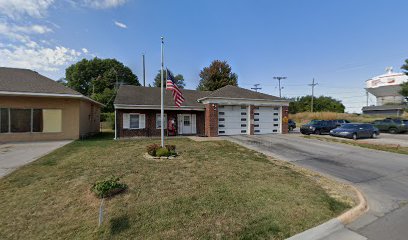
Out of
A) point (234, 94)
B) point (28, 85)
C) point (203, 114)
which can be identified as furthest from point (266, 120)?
point (28, 85)

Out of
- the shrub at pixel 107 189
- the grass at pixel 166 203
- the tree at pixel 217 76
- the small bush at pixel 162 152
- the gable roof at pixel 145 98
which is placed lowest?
the grass at pixel 166 203

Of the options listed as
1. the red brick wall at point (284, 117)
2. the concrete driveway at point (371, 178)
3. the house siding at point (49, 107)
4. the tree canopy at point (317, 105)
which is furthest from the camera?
the tree canopy at point (317, 105)

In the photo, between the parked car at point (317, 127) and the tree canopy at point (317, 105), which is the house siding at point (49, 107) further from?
the tree canopy at point (317, 105)

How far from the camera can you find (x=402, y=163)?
10242mm

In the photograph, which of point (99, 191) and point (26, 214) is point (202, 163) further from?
point (26, 214)

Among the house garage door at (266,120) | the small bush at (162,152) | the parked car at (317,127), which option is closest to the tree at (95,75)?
the house garage door at (266,120)

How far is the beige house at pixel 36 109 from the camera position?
1516cm

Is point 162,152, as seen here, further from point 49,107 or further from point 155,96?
point 155,96

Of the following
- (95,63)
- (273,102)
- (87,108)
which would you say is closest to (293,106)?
(273,102)

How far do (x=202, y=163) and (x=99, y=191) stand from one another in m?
4.21

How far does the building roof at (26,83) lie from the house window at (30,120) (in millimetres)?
1437

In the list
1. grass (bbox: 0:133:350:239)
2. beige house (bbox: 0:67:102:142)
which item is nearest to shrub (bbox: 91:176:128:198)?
grass (bbox: 0:133:350:239)

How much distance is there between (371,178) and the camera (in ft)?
26.0

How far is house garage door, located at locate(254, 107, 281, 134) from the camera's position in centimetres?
2077
